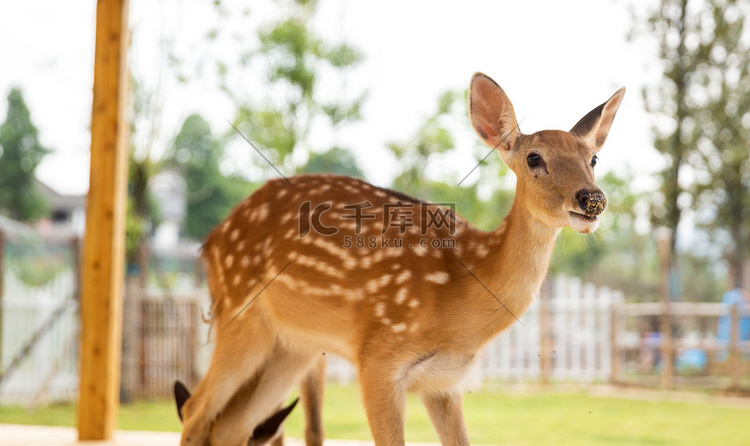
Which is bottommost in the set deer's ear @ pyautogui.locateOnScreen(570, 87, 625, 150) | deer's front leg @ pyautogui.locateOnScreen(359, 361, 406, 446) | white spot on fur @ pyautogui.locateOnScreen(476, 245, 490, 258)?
deer's front leg @ pyautogui.locateOnScreen(359, 361, 406, 446)

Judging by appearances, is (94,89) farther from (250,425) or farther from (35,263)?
(35,263)

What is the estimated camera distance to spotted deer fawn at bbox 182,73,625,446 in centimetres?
197

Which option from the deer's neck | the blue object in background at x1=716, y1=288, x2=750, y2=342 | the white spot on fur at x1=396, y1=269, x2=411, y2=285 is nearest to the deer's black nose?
the deer's neck

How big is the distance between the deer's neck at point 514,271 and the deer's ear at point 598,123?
10.5 inches

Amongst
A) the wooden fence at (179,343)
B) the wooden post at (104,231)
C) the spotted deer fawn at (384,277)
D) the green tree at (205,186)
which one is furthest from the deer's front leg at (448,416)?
the green tree at (205,186)

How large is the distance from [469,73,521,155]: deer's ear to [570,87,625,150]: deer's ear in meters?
0.18

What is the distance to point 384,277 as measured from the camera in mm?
2146

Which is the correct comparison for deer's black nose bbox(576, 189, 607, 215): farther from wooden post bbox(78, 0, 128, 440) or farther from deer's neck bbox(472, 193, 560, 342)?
wooden post bbox(78, 0, 128, 440)

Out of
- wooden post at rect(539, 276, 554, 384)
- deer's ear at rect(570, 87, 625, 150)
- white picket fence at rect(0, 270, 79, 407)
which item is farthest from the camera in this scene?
wooden post at rect(539, 276, 554, 384)

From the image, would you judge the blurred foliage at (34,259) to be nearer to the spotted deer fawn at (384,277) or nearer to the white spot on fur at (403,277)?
the spotted deer fawn at (384,277)

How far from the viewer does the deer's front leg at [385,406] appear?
1.96m

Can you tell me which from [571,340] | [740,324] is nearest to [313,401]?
[571,340]

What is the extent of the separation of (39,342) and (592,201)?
6.05 m

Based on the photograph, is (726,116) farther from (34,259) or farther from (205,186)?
(205,186)
